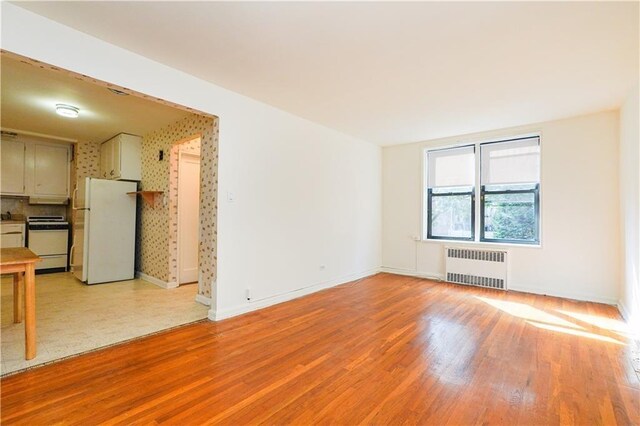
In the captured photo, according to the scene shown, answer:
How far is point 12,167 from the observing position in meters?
5.41

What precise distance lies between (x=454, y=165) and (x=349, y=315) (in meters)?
3.49

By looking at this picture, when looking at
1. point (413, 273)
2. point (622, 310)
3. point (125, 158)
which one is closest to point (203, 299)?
point (125, 158)

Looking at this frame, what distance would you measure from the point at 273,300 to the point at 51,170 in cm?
552

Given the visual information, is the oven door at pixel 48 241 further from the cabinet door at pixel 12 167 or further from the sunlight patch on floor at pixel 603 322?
the sunlight patch on floor at pixel 603 322

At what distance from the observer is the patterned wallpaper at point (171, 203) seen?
362 centimetres

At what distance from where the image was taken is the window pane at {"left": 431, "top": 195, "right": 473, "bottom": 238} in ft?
17.1

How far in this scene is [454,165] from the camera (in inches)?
209

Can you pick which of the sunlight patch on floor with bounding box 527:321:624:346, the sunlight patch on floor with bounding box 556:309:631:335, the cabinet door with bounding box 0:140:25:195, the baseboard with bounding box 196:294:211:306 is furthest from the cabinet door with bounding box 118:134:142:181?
the sunlight patch on floor with bounding box 556:309:631:335

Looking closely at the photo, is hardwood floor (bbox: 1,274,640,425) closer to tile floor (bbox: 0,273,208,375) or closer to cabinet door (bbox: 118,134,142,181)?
tile floor (bbox: 0,273,208,375)

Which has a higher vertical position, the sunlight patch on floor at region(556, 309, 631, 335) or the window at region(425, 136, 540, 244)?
the window at region(425, 136, 540, 244)

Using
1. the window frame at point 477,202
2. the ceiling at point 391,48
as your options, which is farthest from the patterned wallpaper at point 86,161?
the window frame at point 477,202

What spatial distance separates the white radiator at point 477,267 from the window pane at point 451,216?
1.21 ft

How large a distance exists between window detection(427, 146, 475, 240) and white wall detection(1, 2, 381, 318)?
4.16ft

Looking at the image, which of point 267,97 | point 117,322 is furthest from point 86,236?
point 267,97
